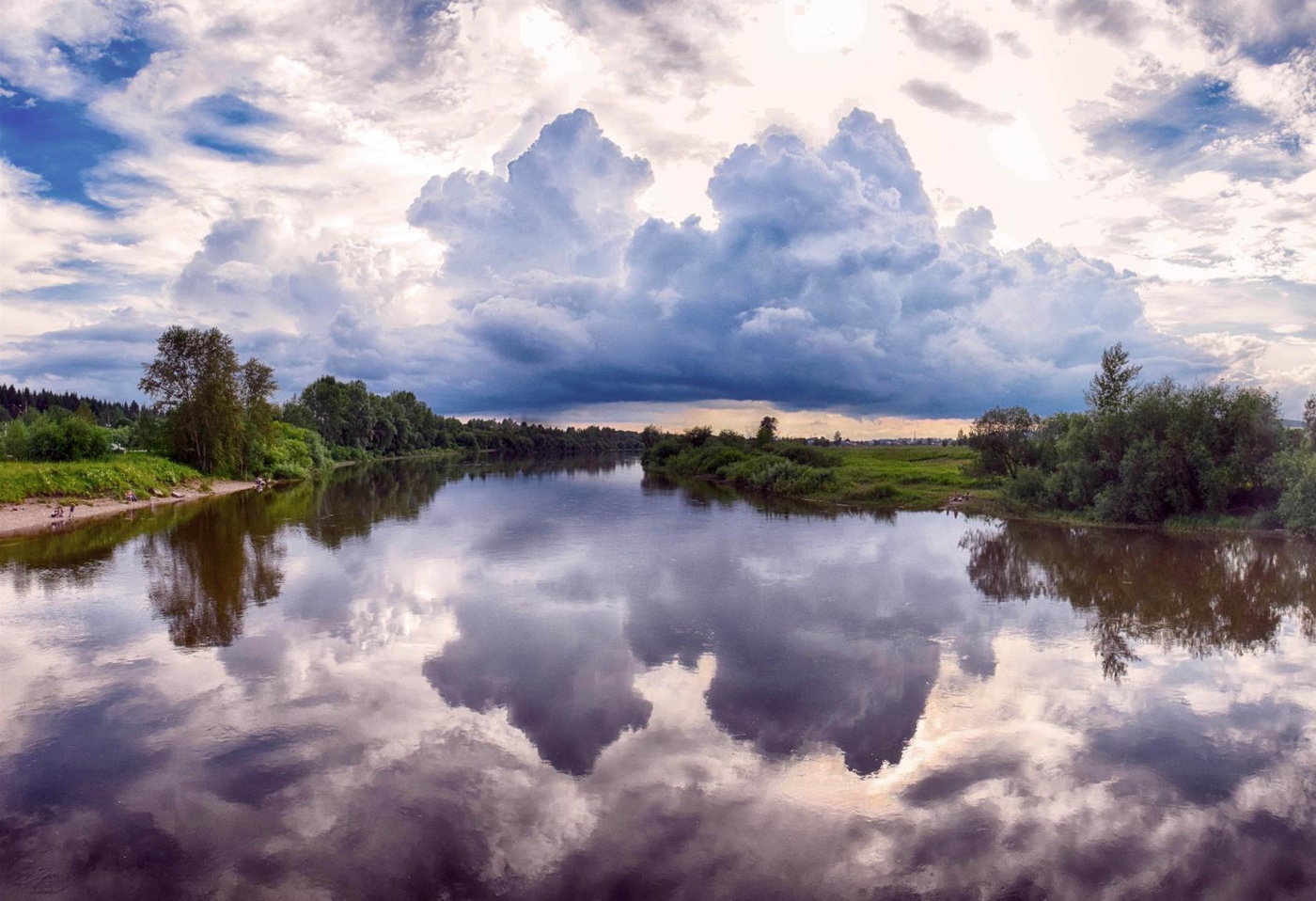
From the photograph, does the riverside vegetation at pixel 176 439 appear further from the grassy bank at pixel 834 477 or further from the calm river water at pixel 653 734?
the grassy bank at pixel 834 477

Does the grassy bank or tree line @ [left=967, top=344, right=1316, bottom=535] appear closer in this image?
tree line @ [left=967, top=344, right=1316, bottom=535]

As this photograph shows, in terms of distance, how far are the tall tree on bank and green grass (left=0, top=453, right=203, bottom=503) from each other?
430cm

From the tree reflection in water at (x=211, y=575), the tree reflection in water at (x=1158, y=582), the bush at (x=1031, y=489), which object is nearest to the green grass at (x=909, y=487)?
the bush at (x=1031, y=489)

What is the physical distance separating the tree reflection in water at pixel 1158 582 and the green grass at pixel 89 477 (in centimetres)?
4407

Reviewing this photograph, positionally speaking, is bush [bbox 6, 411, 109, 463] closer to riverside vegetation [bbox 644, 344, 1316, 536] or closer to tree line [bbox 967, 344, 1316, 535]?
riverside vegetation [bbox 644, 344, 1316, 536]

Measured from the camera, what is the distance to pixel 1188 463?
3434cm

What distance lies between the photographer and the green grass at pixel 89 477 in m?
38.7

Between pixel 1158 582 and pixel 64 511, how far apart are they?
151ft

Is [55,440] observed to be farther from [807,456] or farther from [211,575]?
[807,456]

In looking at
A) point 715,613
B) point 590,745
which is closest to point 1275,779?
point 590,745

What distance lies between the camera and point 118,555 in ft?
86.2

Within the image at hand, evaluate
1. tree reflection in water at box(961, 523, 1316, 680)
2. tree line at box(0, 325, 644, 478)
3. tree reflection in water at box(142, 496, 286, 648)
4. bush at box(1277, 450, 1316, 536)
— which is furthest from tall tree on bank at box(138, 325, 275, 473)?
bush at box(1277, 450, 1316, 536)

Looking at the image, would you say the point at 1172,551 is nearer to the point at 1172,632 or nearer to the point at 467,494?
the point at 1172,632

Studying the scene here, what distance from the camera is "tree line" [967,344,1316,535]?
3152cm
